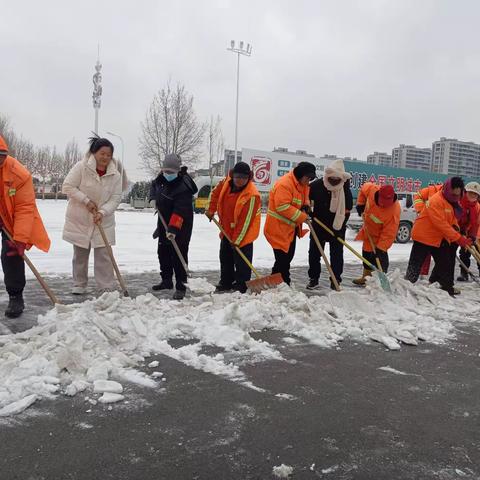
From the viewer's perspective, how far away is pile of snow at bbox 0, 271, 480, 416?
2.95m

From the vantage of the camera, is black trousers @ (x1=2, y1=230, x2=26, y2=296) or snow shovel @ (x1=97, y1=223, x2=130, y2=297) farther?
snow shovel @ (x1=97, y1=223, x2=130, y2=297)

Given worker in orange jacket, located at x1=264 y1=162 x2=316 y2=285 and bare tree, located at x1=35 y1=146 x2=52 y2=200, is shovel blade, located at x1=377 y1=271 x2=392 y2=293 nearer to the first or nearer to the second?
worker in orange jacket, located at x1=264 y1=162 x2=316 y2=285

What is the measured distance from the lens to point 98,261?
5.39m

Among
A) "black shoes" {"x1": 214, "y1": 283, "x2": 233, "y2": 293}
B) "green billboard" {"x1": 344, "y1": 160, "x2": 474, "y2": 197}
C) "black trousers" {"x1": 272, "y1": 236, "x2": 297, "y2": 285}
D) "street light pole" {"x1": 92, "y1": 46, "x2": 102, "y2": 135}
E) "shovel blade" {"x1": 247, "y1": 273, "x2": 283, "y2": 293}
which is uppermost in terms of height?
"street light pole" {"x1": 92, "y1": 46, "x2": 102, "y2": 135}

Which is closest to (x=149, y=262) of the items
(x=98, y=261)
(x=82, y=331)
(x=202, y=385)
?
(x=98, y=261)

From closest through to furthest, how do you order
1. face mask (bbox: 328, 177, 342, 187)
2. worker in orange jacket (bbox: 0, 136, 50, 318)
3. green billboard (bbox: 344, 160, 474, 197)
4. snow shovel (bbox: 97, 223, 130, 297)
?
worker in orange jacket (bbox: 0, 136, 50, 318)
snow shovel (bbox: 97, 223, 130, 297)
face mask (bbox: 328, 177, 342, 187)
green billboard (bbox: 344, 160, 474, 197)

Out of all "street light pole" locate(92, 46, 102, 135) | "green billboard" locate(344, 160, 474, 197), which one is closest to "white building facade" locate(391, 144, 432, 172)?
"green billboard" locate(344, 160, 474, 197)

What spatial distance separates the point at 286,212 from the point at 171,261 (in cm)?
155

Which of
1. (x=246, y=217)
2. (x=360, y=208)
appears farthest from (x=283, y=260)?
(x=360, y=208)

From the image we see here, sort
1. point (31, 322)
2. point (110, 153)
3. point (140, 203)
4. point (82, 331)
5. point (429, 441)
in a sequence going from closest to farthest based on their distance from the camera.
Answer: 1. point (429, 441)
2. point (82, 331)
3. point (31, 322)
4. point (110, 153)
5. point (140, 203)

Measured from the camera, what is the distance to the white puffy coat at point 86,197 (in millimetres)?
5156

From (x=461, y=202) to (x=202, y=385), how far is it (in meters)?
5.61

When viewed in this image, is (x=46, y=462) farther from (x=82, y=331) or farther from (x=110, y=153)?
(x=110, y=153)

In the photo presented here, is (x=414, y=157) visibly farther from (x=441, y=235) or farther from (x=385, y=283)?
(x=385, y=283)
